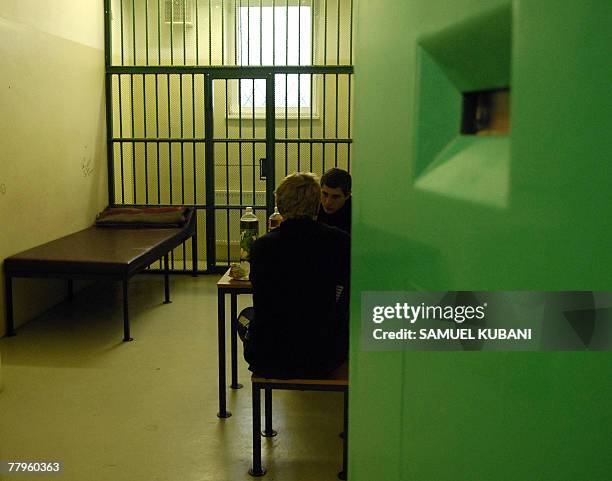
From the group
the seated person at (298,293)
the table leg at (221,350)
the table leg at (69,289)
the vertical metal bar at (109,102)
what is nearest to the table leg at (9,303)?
the table leg at (69,289)

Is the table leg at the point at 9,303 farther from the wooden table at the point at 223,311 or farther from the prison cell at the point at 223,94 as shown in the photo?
the prison cell at the point at 223,94

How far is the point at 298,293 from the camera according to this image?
2426 mm

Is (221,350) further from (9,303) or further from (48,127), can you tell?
(48,127)

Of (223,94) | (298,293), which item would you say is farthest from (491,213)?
(223,94)

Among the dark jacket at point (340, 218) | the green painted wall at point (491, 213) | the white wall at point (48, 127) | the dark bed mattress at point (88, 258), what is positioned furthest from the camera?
the white wall at point (48, 127)

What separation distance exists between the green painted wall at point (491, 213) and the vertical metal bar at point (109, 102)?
20.4 feet

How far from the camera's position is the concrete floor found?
9.00 feet

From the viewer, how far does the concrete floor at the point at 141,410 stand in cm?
274

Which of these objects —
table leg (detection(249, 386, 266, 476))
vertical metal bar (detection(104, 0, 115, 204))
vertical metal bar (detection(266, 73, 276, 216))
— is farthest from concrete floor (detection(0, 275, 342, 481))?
vertical metal bar (detection(104, 0, 115, 204))

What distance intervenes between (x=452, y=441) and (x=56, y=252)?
457 cm

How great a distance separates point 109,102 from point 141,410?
155 inches

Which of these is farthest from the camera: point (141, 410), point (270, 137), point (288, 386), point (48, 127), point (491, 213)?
point (270, 137)

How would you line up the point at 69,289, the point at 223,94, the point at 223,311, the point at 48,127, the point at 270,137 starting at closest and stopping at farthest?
the point at 223,311 → the point at 48,127 → the point at 69,289 → the point at 270,137 → the point at 223,94

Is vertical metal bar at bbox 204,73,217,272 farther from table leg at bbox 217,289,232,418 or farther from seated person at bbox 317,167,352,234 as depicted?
table leg at bbox 217,289,232,418
